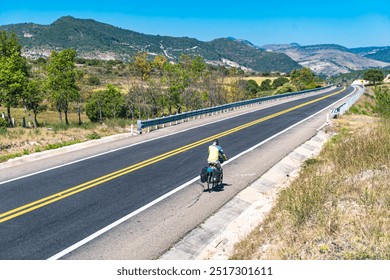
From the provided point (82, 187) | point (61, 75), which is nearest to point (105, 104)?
point (61, 75)

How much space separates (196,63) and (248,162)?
53314 millimetres

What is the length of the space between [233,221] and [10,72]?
1348 inches

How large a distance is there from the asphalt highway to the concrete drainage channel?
2009mm

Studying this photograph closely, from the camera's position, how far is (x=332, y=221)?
723 cm

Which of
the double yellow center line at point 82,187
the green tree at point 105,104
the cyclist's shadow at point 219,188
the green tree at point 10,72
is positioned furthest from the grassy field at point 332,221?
the green tree at point 105,104

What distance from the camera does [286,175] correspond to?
1366 centimetres

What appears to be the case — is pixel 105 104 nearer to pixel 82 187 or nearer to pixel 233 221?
pixel 82 187

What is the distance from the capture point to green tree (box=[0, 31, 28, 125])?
3594cm

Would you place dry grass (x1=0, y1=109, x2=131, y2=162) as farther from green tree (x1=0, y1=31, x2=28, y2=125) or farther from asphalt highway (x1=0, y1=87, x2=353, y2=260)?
green tree (x1=0, y1=31, x2=28, y2=125)

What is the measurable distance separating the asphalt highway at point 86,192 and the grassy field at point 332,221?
377 cm

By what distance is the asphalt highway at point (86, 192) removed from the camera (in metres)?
7.88

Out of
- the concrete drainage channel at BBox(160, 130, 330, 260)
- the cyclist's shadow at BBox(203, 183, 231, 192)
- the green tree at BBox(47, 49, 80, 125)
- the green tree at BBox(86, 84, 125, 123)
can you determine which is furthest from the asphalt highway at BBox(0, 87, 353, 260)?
the green tree at BBox(86, 84, 125, 123)

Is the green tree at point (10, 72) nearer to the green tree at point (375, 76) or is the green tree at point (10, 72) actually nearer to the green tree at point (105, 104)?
the green tree at point (105, 104)
